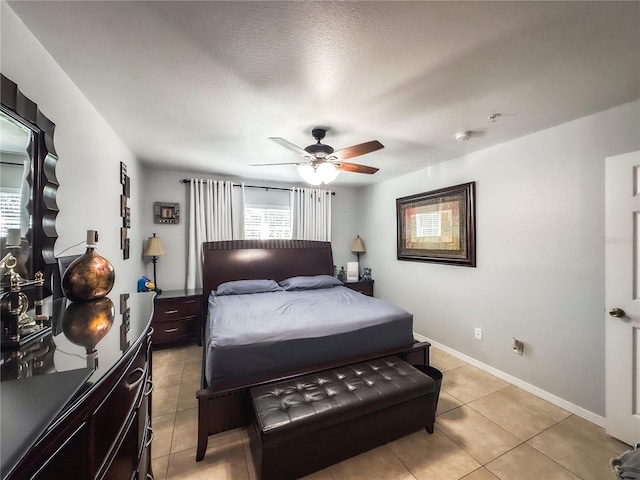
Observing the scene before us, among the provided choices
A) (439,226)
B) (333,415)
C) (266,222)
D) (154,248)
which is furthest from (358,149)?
(154,248)

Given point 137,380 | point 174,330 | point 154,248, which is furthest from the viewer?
point 154,248

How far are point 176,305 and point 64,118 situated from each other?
2350mm

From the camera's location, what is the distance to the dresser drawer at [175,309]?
124 inches

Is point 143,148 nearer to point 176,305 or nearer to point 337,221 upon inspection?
point 176,305

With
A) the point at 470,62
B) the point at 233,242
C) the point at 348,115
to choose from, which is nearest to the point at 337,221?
the point at 233,242

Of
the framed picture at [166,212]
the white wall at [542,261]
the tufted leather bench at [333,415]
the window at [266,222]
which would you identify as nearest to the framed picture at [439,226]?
the white wall at [542,261]

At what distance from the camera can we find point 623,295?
1800 mm

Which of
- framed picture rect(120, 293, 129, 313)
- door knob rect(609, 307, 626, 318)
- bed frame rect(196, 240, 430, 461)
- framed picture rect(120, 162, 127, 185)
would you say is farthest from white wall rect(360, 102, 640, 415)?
framed picture rect(120, 162, 127, 185)

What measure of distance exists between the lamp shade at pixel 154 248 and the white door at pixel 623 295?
14.9 feet

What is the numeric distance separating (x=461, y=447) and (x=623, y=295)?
1591 millimetres

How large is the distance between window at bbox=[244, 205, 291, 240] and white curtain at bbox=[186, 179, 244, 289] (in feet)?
0.45

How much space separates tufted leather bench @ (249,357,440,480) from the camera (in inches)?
55.8

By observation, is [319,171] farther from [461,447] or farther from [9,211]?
[461,447]

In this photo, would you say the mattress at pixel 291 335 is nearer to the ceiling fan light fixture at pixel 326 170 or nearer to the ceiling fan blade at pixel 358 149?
the ceiling fan light fixture at pixel 326 170
